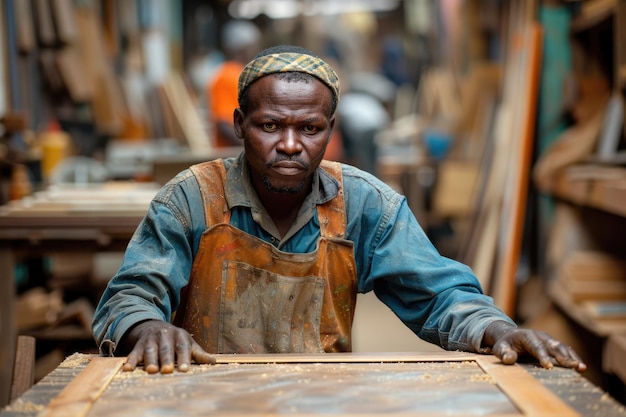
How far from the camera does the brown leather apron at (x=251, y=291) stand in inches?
103

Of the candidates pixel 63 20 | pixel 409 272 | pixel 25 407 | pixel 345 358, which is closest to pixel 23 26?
pixel 63 20

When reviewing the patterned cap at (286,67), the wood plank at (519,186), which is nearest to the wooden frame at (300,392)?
the patterned cap at (286,67)

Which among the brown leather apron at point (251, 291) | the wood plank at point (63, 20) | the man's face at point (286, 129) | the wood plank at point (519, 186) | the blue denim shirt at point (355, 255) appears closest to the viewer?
the blue denim shirt at point (355, 255)

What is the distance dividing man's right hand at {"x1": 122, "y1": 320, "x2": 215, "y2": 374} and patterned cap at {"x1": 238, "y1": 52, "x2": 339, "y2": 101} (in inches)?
33.1

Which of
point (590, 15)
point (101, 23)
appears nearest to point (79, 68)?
point (101, 23)

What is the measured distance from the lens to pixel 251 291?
8.57ft

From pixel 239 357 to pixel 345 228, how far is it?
0.70 metres

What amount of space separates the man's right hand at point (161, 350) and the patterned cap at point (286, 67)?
0.84 metres

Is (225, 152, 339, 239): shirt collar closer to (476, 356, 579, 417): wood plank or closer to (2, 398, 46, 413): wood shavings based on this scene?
(476, 356, 579, 417): wood plank

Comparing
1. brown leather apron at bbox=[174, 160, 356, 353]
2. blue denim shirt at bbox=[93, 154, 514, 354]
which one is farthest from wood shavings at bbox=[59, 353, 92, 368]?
brown leather apron at bbox=[174, 160, 356, 353]

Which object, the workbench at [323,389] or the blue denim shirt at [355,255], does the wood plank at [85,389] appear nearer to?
the workbench at [323,389]

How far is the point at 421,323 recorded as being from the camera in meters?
2.65

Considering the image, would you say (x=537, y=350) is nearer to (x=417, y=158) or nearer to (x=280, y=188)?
(x=280, y=188)

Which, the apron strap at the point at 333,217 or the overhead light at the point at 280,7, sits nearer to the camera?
the apron strap at the point at 333,217
